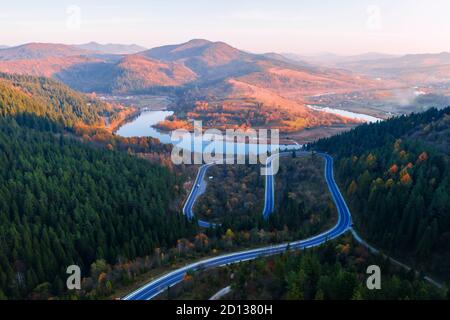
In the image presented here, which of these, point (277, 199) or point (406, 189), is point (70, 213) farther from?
point (406, 189)

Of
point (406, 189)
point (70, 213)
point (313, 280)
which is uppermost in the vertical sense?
point (406, 189)

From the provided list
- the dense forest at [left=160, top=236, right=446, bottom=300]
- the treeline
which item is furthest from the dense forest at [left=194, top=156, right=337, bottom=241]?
the dense forest at [left=160, top=236, right=446, bottom=300]

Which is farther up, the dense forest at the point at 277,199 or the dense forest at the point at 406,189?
the dense forest at the point at 406,189

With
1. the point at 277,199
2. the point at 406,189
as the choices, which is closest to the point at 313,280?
the point at 406,189

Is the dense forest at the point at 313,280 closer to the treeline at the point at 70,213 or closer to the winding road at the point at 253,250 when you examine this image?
the winding road at the point at 253,250

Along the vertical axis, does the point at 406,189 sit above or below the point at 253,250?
above

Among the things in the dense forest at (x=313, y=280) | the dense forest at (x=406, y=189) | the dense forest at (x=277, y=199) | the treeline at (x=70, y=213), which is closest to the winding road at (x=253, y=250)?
the dense forest at (x=277, y=199)
